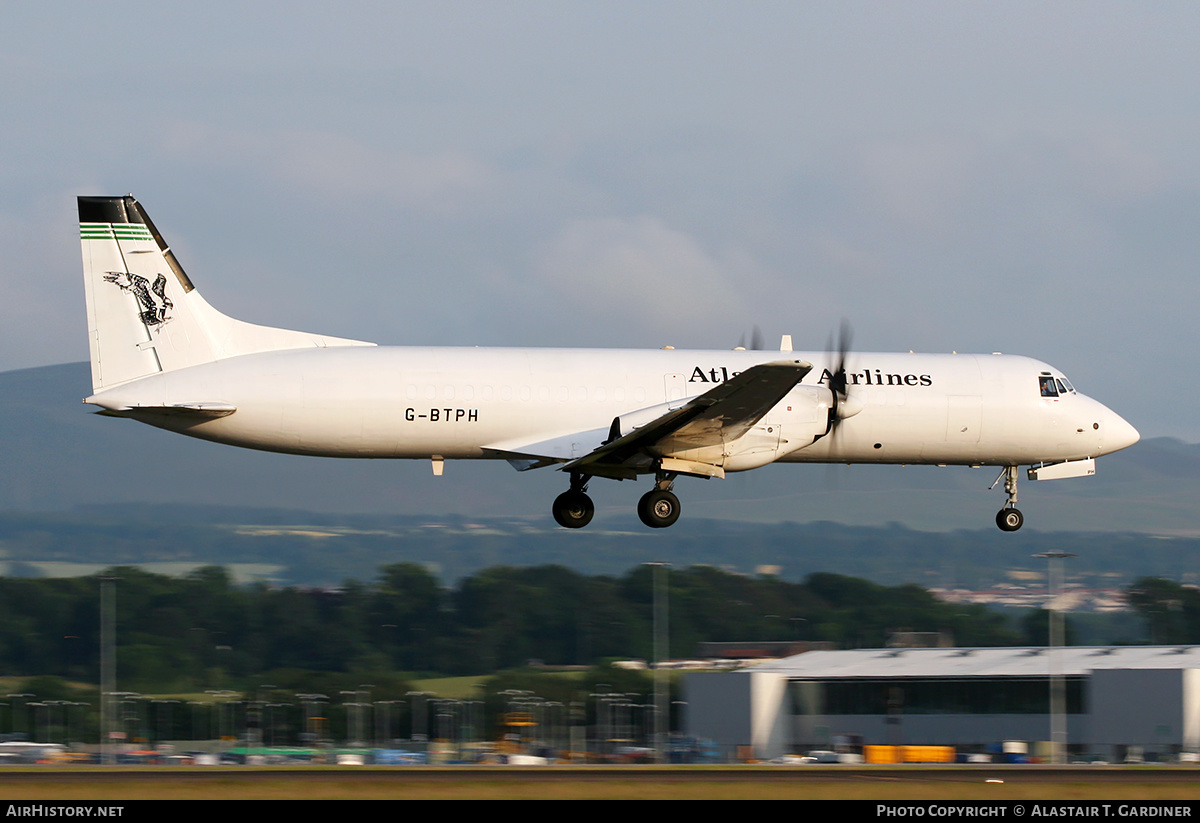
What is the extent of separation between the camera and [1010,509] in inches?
1102

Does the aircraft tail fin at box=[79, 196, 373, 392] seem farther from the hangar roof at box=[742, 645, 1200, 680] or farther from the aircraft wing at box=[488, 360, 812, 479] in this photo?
the hangar roof at box=[742, 645, 1200, 680]

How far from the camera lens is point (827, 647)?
53.8 m

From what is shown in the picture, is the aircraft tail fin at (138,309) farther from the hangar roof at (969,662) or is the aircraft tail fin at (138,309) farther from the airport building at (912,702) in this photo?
the hangar roof at (969,662)

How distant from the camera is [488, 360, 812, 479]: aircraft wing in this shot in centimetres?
2239

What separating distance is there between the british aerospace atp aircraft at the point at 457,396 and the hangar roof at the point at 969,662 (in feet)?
61.9

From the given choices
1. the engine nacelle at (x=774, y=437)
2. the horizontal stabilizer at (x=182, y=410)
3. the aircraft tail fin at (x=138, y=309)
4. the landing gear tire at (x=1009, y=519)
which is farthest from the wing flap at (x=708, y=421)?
the landing gear tire at (x=1009, y=519)

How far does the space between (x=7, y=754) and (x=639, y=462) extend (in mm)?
20296

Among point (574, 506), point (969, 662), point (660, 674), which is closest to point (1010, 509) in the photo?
point (574, 506)

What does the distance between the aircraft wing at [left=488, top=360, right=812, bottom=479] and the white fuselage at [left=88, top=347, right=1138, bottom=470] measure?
343 mm

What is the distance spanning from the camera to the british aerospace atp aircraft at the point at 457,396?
23.6 m

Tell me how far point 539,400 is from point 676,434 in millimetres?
2552

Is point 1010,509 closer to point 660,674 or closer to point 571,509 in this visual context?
point 571,509

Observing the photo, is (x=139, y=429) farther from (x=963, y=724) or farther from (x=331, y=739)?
(x=963, y=724)
